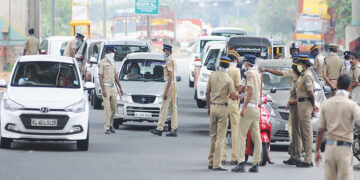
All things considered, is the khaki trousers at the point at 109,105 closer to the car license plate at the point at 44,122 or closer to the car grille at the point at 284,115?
the car license plate at the point at 44,122

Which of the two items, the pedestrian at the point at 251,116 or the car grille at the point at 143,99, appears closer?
the pedestrian at the point at 251,116

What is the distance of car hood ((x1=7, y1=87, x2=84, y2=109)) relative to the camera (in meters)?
16.3

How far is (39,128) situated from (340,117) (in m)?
7.16

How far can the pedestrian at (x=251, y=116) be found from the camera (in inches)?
571

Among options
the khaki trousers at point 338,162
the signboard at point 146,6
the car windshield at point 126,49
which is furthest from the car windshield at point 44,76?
the signboard at point 146,6

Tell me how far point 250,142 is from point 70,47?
602 inches

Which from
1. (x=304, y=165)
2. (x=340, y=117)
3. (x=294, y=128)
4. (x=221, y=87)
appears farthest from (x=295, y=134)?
(x=340, y=117)

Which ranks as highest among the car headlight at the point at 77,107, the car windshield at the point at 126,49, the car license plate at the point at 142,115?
the car windshield at the point at 126,49

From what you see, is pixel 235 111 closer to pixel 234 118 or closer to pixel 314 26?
pixel 234 118

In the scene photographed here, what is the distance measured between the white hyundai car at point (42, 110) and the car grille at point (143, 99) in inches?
146

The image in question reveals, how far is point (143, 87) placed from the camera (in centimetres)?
2156

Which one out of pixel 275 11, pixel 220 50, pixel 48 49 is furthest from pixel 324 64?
pixel 275 11

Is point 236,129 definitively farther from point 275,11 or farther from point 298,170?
point 275,11

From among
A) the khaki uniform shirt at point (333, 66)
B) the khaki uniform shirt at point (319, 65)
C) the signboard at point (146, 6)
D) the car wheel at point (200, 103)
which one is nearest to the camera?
the khaki uniform shirt at point (333, 66)
